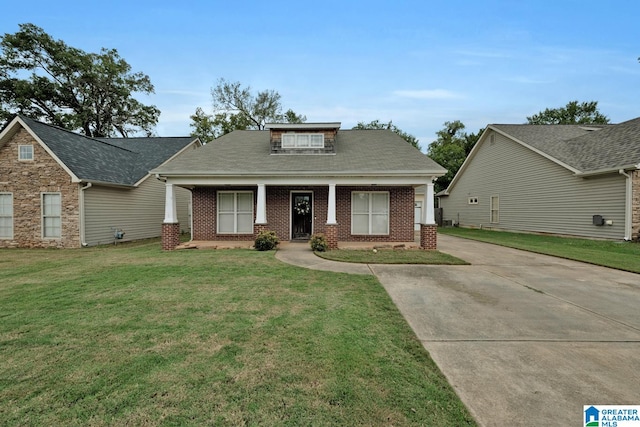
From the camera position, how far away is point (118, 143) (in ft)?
63.5

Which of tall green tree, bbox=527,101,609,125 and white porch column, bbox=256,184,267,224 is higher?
tall green tree, bbox=527,101,609,125

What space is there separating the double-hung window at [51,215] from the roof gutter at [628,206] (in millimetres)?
23036

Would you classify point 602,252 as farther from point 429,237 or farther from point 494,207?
point 494,207

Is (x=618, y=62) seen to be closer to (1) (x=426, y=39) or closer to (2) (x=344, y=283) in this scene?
(1) (x=426, y=39)

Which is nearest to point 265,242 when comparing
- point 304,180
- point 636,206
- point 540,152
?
point 304,180

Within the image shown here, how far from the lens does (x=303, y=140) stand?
1300 centimetres

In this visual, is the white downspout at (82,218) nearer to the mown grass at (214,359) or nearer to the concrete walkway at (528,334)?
the mown grass at (214,359)

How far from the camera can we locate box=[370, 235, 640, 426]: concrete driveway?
2326 millimetres

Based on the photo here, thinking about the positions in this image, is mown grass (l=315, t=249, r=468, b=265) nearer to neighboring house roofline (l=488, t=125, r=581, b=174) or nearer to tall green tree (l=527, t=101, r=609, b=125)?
neighboring house roofline (l=488, t=125, r=581, b=174)

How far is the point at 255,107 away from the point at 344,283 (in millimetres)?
27528

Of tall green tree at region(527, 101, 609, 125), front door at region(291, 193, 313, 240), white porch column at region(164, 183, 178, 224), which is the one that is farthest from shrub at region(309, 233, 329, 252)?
tall green tree at region(527, 101, 609, 125)

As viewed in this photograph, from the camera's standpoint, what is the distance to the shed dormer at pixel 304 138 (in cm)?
1285

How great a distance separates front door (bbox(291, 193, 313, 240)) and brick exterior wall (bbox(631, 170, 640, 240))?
1278 cm

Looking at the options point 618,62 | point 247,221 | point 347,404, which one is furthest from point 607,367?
point 618,62
